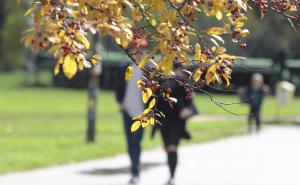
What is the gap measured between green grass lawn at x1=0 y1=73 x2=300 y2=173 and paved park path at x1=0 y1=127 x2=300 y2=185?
24.0 inches

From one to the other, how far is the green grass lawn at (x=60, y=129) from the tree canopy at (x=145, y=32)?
7881mm

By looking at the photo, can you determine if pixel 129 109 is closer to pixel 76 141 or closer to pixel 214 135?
pixel 76 141

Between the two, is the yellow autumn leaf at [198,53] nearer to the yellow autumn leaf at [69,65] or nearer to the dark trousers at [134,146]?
the yellow autumn leaf at [69,65]

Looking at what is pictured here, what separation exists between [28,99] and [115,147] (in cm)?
1828

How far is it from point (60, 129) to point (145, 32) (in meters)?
15.6

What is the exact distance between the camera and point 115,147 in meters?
15.4

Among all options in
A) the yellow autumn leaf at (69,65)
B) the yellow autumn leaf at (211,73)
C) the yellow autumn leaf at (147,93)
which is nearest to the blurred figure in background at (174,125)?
the yellow autumn leaf at (147,93)

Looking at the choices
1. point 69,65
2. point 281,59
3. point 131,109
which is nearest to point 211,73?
point 69,65

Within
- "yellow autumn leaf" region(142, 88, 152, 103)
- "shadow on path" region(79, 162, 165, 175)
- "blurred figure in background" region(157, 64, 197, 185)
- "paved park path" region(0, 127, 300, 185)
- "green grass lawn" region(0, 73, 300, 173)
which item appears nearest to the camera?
"yellow autumn leaf" region(142, 88, 152, 103)

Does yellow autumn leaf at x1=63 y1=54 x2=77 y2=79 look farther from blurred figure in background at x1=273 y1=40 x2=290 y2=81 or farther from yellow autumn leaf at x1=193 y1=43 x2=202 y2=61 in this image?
blurred figure in background at x1=273 y1=40 x2=290 y2=81

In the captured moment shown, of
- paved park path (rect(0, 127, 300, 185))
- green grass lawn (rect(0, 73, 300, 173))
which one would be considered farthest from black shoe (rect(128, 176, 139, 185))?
green grass lawn (rect(0, 73, 300, 173))

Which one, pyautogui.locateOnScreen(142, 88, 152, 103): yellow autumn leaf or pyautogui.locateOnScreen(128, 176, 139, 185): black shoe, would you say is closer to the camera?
pyautogui.locateOnScreen(142, 88, 152, 103): yellow autumn leaf

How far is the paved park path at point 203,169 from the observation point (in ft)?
38.0

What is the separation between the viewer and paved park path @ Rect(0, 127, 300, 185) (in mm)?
11578
